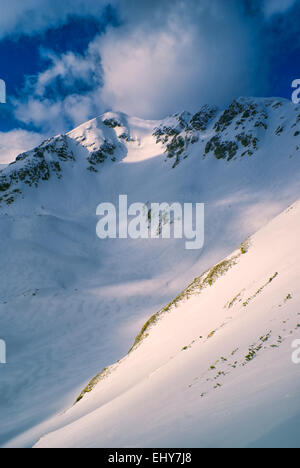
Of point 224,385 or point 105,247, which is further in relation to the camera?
point 105,247

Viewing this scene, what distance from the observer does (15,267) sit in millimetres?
21906

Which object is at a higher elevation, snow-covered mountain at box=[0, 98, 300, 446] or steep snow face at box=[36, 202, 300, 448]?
snow-covered mountain at box=[0, 98, 300, 446]

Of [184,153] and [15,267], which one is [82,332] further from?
[184,153]

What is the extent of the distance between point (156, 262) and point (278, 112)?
48.0 metres

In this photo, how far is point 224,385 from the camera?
297 centimetres

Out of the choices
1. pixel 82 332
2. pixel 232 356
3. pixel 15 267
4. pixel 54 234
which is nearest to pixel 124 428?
pixel 232 356

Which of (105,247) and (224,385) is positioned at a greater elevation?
(105,247)

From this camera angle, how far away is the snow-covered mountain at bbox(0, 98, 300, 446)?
11.0 meters

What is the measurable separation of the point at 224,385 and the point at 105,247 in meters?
30.4

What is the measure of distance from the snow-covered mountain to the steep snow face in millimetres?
379

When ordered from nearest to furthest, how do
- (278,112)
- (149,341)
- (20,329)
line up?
(149,341) → (20,329) → (278,112)

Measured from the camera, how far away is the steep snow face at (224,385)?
2.06m
